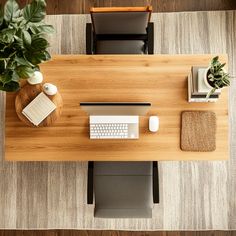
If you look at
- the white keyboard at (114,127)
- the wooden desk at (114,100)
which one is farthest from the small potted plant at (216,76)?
the white keyboard at (114,127)

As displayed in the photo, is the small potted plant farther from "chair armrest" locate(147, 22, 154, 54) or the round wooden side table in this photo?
the round wooden side table

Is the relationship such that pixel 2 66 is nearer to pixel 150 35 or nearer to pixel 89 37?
pixel 89 37

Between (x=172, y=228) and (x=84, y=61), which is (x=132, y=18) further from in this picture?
(x=172, y=228)

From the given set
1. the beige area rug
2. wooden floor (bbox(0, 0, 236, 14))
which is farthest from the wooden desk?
wooden floor (bbox(0, 0, 236, 14))

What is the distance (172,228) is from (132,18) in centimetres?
171

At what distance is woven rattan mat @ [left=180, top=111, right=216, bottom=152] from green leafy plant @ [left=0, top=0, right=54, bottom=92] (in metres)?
0.98

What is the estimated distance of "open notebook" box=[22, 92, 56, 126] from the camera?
7.39 ft

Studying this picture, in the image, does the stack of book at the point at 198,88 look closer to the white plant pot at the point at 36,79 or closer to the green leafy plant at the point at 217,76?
the green leafy plant at the point at 217,76

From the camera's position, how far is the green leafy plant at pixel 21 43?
1.87 m

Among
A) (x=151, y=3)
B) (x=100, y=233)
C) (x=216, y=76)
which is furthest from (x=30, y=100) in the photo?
(x=151, y=3)

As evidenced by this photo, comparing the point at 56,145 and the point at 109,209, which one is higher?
the point at 56,145

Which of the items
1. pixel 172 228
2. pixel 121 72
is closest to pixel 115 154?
pixel 121 72

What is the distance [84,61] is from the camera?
2.33m

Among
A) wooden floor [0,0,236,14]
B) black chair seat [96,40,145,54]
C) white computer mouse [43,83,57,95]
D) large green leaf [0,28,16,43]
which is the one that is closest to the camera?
large green leaf [0,28,16,43]
